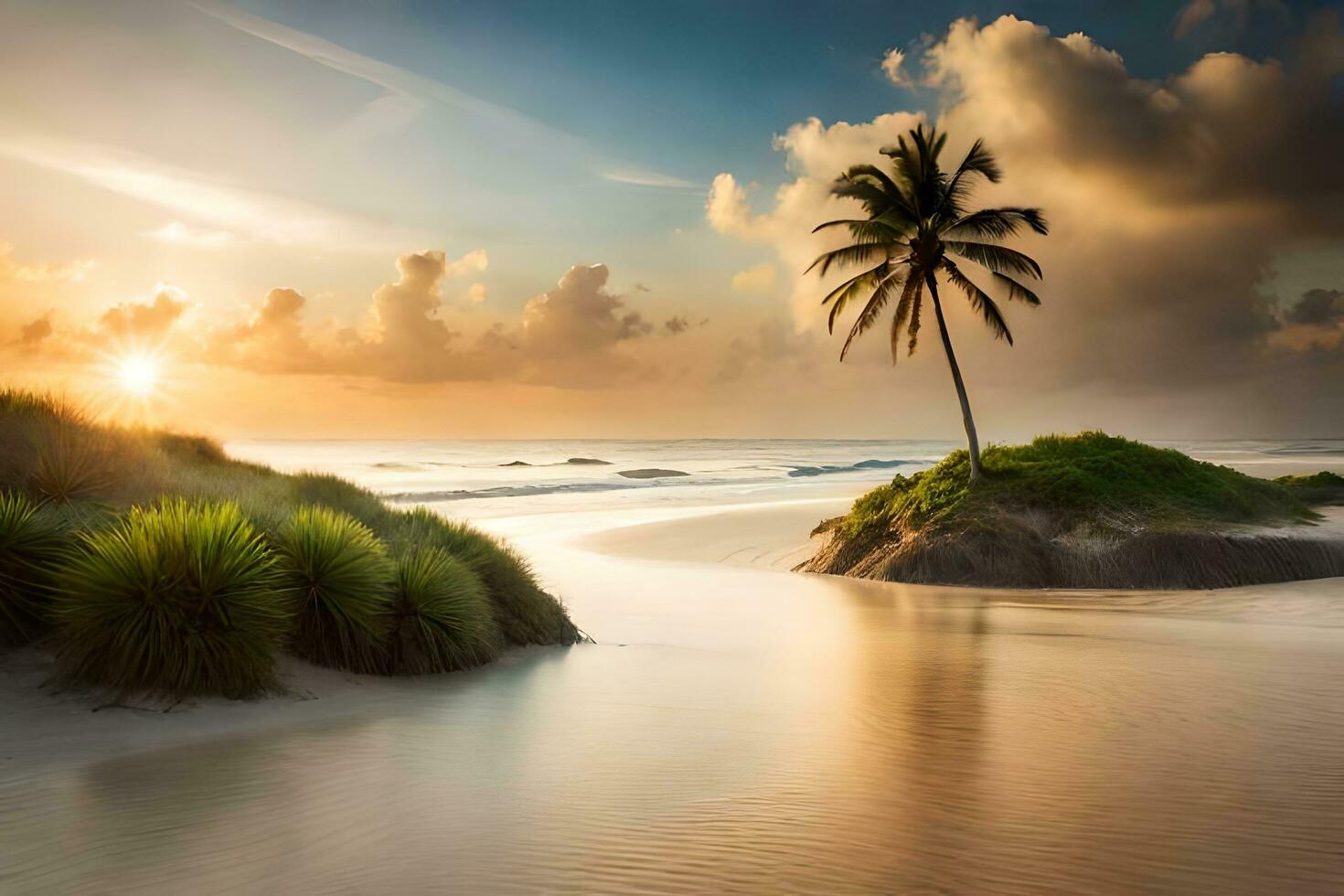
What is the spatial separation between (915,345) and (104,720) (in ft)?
65.4

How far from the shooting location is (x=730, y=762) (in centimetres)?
604

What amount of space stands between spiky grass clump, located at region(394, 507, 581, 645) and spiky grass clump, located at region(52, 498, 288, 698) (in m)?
2.97

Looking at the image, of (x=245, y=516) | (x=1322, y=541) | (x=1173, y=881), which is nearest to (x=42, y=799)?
(x=245, y=516)

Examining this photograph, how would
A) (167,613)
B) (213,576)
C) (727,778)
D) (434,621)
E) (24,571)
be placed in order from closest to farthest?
1. (727,778)
2. (167,613)
3. (213,576)
4. (24,571)
5. (434,621)

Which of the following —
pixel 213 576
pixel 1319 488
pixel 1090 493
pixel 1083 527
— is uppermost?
pixel 1319 488

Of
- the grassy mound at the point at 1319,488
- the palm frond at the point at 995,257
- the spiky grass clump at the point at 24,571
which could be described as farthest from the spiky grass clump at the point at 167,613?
the grassy mound at the point at 1319,488

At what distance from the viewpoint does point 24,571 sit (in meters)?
7.48

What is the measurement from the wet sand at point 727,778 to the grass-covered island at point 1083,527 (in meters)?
7.24

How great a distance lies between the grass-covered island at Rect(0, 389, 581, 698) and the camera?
22.5 feet

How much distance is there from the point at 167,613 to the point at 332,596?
1558mm

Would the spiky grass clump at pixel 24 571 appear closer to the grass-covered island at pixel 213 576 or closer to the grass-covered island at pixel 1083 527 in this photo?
the grass-covered island at pixel 213 576

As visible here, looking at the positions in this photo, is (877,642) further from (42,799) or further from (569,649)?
(42,799)

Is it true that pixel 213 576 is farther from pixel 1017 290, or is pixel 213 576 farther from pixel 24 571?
pixel 1017 290

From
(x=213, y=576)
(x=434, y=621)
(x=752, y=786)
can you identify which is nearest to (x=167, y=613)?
(x=213, y=576)
